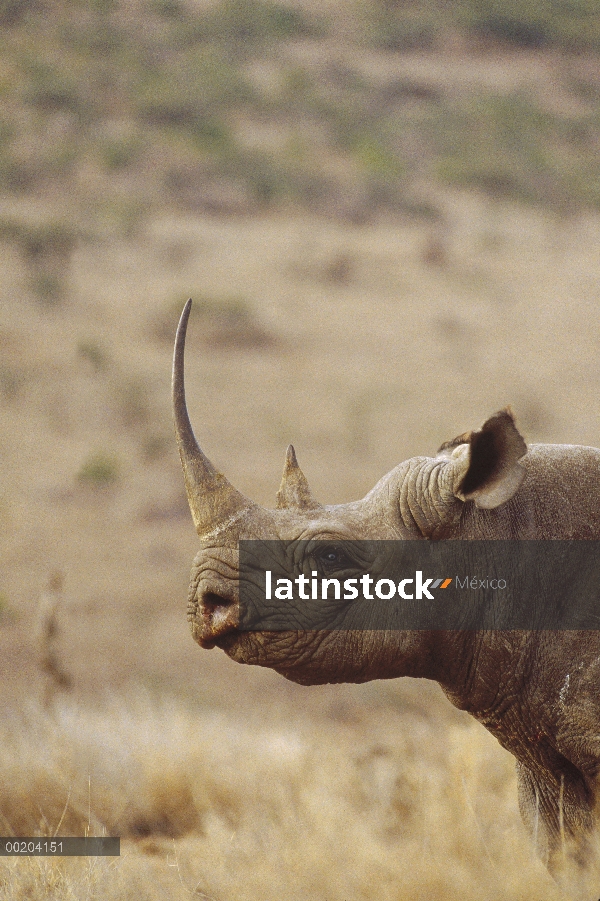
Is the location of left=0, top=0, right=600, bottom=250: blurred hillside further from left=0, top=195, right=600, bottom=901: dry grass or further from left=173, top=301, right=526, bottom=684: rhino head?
left=173, top=301, right=526, bottom=684: rhino head

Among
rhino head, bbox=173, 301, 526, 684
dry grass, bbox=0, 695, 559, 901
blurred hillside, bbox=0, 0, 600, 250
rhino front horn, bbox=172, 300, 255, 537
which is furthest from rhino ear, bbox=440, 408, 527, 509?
blurred hillside, bbox=0, 0, 600, 250

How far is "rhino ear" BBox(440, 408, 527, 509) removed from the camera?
3912 mm

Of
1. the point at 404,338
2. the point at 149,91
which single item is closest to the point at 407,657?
the point at 404,338

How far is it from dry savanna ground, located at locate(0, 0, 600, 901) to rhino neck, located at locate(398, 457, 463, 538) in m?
1.38

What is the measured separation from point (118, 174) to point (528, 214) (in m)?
10.1

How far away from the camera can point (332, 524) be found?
13.5ft

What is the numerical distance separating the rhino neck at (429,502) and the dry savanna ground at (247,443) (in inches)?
54.3

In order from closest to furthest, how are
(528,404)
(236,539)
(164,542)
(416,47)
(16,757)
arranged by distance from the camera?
(236,539), (16,757), (164,542), (528,404), (416,47)

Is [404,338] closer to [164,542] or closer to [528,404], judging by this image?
[528,404]

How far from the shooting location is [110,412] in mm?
16422

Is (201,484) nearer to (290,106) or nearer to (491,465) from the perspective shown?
(491,465)

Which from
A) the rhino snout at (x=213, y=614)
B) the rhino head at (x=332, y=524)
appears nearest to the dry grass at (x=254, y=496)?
the rhino head at (x=332, y=524)

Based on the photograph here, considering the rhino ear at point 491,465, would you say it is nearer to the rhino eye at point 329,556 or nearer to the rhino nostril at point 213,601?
the rhino eye at point 329,556

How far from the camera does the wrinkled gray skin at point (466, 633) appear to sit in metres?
3.99
